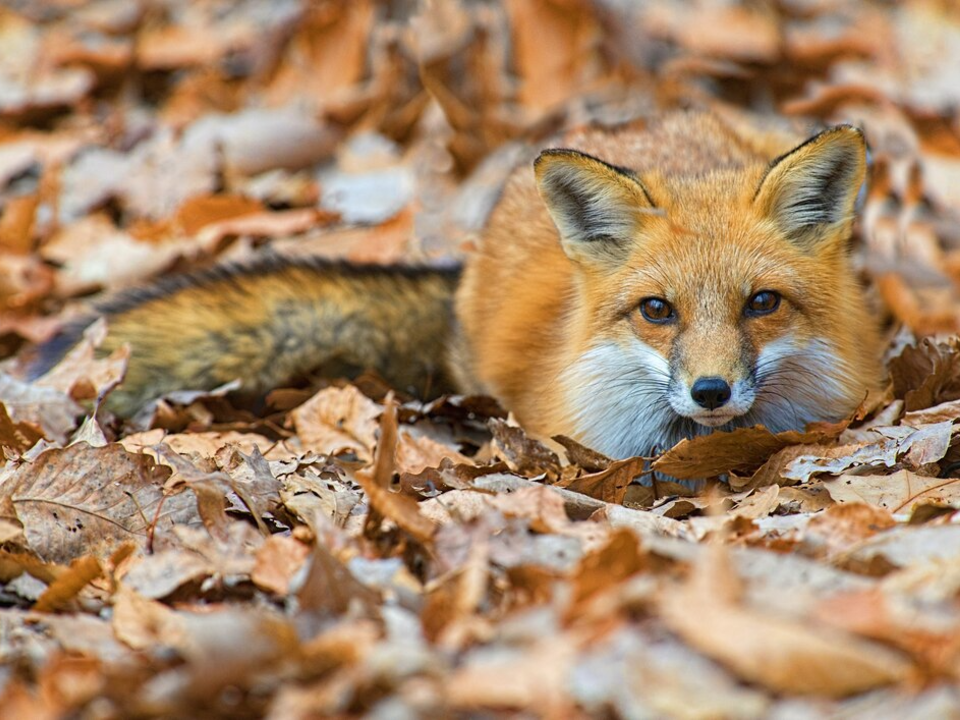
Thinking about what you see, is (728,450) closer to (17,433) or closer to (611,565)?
(611,565)

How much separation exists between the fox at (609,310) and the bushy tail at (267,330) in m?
0.01

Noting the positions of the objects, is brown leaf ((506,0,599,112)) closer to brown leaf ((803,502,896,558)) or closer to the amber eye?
the amber eye

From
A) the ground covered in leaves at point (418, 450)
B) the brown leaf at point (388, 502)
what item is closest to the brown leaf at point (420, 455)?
the ground covered in leaves at point (418, 450)

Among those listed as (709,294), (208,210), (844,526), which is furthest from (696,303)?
(208,210)

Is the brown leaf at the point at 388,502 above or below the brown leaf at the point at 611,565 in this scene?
below

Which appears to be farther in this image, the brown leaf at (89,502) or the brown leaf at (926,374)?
the brown leaf at (926,374)

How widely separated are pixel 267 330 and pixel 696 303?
224 centimetres

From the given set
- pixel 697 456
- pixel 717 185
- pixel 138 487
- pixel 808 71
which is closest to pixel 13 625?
pixel 138 487

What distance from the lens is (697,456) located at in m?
4.12

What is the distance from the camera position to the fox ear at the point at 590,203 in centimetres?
429

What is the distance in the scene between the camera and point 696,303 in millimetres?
4137

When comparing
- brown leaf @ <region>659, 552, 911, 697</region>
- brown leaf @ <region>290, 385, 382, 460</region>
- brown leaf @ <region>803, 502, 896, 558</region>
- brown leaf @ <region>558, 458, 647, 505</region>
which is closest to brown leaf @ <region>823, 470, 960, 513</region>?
brown leaf @ <region>803, 502, 896, 558</region>

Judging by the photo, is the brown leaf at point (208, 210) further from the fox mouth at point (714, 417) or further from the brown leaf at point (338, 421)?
the fox mouth at point (714, 417)

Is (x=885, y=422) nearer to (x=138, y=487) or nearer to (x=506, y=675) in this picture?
(x=506, y=675)
